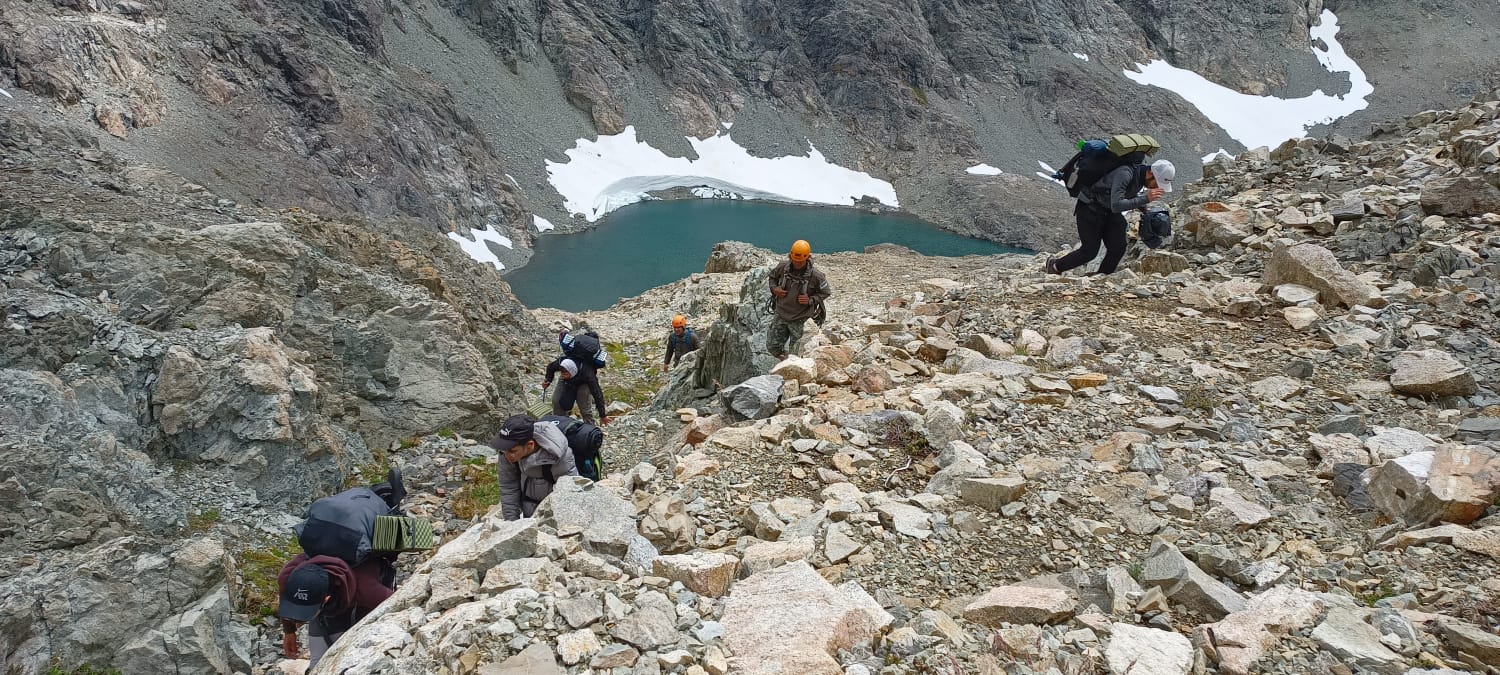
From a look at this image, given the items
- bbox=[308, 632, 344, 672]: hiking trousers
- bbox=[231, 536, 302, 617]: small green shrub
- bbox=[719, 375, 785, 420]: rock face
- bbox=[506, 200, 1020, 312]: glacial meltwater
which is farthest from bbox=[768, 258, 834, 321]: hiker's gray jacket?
bbox=[506, 200, 1020, 312]: glacial meltwater

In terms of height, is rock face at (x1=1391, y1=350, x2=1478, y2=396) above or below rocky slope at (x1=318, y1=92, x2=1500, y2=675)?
above

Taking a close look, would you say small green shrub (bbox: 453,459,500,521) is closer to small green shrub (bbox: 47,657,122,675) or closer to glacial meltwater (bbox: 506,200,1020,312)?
small green shrub (bbox: 47,657,122,675)

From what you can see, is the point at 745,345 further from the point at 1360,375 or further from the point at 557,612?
the point at 557,612

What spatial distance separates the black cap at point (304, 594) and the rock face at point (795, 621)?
111 inches

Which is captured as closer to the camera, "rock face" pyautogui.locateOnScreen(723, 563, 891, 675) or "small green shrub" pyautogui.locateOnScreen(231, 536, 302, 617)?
"rock face" pyautogui.locateOnScreen(723, 563, 891, 675)

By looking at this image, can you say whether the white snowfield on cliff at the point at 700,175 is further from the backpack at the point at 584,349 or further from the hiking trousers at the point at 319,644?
the hiking trousers at the point at 319,644

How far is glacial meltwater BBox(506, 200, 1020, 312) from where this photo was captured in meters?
57.9

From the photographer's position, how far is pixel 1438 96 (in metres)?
114

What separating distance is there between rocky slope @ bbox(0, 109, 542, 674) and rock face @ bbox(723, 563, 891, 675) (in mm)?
5650

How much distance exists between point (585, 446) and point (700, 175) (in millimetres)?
92891

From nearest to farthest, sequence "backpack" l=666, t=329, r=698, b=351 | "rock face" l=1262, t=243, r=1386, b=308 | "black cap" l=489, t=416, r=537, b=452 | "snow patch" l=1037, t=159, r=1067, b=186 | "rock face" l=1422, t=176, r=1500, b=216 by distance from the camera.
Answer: "black cap" l=489, t=416, r=537, b=452
"rock face" l=1262, t=243, r=1386, b=308
"rock face" l=1422, t=176, r=1500, b=216
"backpack" l=666, t=329, r=698, b=351
"snow patch" l=1037, t=159, r=1067, b=186

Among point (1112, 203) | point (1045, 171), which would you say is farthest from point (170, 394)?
point (1045, 171)

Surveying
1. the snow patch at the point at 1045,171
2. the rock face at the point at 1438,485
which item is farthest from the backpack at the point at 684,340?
the snow patch at the point at 1045,171

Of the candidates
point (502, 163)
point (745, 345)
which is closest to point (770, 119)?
point (502, 163)
